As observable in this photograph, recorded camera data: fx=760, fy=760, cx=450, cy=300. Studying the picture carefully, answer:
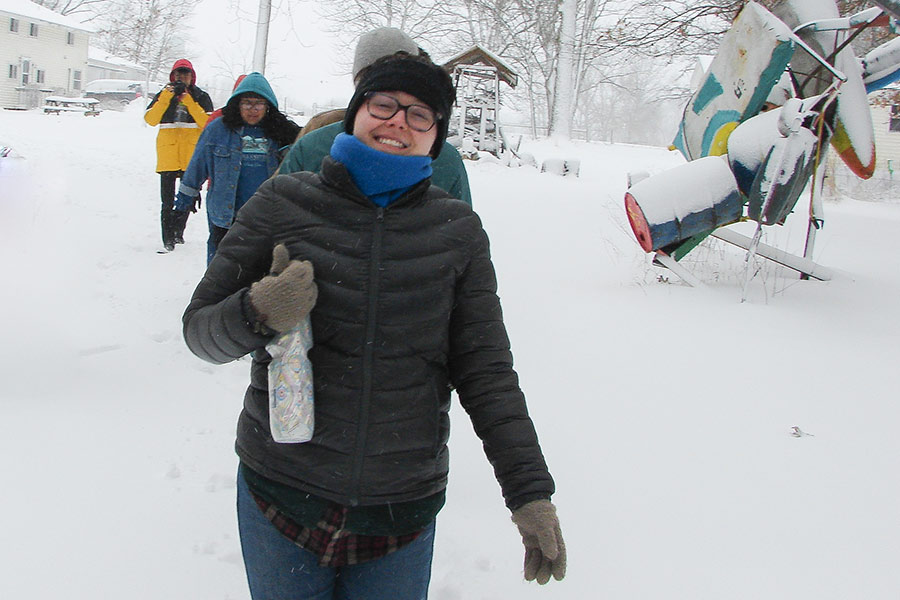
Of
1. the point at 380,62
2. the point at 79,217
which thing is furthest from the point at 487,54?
the point at 380,62

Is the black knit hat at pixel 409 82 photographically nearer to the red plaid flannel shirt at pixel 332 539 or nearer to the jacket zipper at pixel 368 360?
the jacket zipper at pixel 368 360

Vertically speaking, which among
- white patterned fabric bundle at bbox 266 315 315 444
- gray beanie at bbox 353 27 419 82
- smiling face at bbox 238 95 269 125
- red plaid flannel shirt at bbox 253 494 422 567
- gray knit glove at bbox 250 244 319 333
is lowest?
red plaid flannel shirt at bbox 253 494 422 567

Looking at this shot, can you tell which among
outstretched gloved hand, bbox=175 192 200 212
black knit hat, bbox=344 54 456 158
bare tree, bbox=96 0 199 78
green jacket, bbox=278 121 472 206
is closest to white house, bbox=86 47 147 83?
bare tree, bbox=96 0 199 78

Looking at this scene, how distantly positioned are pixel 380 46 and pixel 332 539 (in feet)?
6.64

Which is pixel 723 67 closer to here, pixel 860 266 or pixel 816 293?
pixel 816 293

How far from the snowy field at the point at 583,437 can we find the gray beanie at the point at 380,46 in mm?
1937

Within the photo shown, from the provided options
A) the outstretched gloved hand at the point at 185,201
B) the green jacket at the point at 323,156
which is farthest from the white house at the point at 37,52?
the green jacket at the point at 323,156

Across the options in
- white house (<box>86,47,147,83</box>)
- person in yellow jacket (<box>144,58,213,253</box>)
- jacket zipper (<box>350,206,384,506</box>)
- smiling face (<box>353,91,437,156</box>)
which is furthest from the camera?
white house (<box>86,47,147,83</box>)

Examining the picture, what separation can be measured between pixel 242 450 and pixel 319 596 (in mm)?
365

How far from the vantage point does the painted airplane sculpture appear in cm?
566

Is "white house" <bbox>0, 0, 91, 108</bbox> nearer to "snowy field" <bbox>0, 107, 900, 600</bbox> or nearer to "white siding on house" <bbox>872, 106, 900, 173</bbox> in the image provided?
"white siding on house" <bbox>872, 106, 900, 173</bbox>

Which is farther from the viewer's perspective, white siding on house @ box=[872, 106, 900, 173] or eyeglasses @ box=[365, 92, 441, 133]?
white siding on house @ box=[872, 106, 900, 173]

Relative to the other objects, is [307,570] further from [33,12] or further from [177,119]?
[33,12]

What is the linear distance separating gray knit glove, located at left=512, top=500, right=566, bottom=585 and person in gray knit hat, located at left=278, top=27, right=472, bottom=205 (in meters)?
1.41
